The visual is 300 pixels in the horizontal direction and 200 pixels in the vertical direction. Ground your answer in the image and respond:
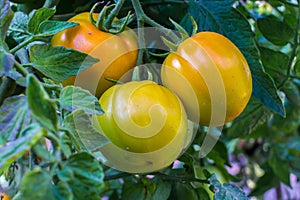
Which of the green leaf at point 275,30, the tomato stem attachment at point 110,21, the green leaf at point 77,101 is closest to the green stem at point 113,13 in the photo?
the tomato stem attachment at point 110,21

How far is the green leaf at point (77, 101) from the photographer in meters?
0.33

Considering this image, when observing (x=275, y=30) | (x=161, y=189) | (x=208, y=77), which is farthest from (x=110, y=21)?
(x=275, y=30)

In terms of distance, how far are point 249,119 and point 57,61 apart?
1.42 ft

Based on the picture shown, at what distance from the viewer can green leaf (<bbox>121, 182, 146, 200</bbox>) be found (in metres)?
0.55

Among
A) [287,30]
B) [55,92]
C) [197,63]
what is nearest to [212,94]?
[197,63]

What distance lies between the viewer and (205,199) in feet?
1.75

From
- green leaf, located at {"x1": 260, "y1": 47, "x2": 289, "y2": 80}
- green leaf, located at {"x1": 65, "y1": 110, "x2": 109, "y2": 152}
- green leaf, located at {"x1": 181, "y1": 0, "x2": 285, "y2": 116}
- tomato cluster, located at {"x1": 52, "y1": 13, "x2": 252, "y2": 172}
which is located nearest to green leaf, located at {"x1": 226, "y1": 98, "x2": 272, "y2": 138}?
green leaf, located at {"x1": 260, "y1": 47, "x2": 289, "y2": 80}

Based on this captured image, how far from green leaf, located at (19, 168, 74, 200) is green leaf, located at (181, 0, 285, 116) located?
29cm

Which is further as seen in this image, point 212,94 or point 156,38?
point 156,38

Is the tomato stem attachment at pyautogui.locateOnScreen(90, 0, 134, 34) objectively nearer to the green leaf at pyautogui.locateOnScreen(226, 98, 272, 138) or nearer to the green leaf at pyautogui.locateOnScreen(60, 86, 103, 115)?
the green leaf at pyautogui.locateOnScreen(60, 86, 103, 115)

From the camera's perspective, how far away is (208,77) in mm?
411

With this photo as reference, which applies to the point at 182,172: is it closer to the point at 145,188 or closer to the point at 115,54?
the point at 145,188

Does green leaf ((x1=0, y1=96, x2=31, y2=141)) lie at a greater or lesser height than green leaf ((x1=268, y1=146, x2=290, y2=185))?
greater

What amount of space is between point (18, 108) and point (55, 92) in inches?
3.4
